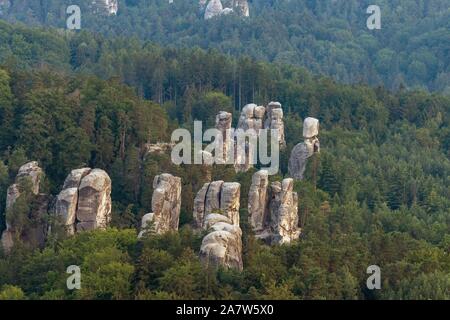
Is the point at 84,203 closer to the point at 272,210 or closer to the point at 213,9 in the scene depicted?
the point at 272,210

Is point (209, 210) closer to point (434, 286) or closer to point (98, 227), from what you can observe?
point (98, 227)

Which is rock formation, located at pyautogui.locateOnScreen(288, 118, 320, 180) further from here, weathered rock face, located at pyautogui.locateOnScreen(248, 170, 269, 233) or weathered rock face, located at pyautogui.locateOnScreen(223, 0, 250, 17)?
weathered rock face, located at pyautogui.locateOnScreen(223, 0, 250, 17)

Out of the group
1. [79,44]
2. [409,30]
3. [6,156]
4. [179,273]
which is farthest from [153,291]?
[409,30]

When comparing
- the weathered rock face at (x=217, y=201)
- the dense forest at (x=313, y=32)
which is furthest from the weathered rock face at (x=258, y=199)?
the dense forest at (x=313, y=32)

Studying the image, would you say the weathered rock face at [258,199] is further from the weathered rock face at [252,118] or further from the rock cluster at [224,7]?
the rock cluster at [224,7]

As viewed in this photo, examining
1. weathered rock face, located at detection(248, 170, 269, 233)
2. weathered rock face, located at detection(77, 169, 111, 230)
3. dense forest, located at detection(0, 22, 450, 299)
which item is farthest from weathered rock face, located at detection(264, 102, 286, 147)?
weathered rock face, located at detection(77, 169, 111, 230)

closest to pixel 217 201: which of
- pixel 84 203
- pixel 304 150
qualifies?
pixel 84 203
